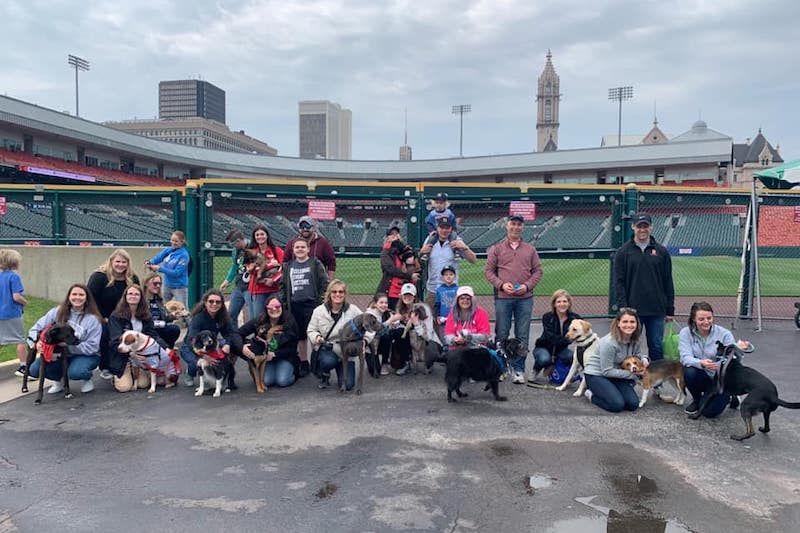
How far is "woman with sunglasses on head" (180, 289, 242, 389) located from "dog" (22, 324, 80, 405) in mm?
1133

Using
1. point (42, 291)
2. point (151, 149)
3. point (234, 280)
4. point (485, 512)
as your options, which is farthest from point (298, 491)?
point (151, 149)

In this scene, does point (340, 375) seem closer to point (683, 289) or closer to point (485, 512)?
point (485, 512)

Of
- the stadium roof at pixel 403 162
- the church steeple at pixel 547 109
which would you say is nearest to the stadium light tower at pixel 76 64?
the stadium roof at pixel 403 162

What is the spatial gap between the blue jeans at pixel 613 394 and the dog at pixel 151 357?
4.47m

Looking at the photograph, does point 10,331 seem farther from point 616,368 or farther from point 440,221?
point 616,368

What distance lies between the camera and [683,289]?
1466 cm

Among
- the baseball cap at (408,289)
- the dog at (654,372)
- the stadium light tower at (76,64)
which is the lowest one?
the dog at (654,372)

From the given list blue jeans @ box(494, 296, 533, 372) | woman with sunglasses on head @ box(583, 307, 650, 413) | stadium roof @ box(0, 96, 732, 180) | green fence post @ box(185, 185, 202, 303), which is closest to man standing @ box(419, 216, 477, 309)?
blue jeans @ box(494, 296, 533, 372)

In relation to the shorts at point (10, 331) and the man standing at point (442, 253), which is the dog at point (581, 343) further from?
the shorts at point (10, 331)

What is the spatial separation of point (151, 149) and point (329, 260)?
160 feet

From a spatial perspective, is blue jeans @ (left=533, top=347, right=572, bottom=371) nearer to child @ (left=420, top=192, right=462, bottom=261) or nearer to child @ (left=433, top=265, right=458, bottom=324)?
child @ (left=433, top=265, right=458, bottom=324)

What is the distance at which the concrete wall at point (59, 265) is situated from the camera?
10695 mm

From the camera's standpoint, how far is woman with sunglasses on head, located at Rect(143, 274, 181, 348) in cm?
707

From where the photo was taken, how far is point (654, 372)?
19.5ft
